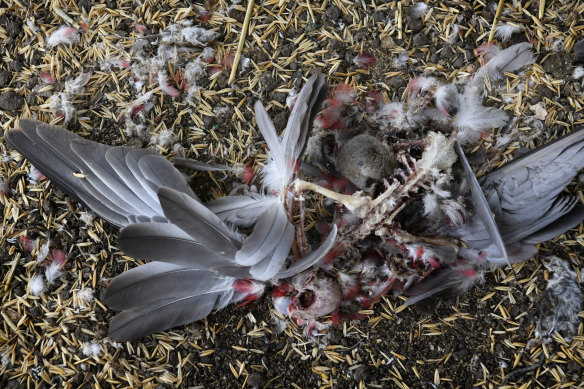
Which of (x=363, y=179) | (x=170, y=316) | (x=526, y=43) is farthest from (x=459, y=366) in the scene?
(x=526, y=43)

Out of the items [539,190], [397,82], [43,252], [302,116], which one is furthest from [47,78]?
[539,190]

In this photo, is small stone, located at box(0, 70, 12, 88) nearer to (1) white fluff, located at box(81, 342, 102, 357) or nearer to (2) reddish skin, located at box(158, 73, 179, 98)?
(2) reddish skin, located at box(158, 73, 179, 98)

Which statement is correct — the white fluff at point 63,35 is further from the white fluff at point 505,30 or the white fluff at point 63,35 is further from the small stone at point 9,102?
the white fluff at point 505,30

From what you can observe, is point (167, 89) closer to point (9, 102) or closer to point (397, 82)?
point (9, 102)

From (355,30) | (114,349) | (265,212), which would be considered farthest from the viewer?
(355,30)

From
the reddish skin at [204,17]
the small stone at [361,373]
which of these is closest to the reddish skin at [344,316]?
the small stone at [361,373]

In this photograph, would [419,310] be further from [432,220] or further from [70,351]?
[70,351]
